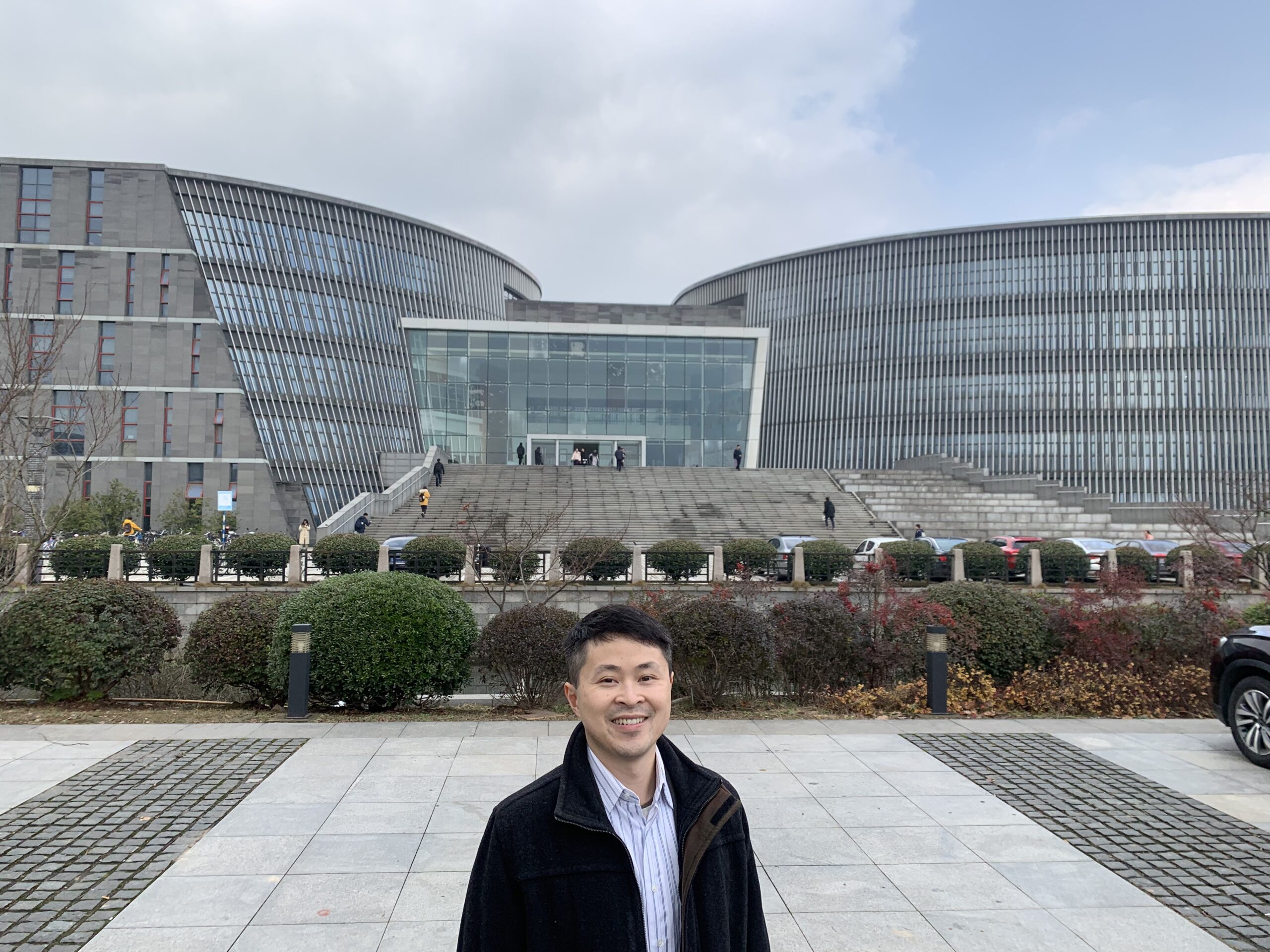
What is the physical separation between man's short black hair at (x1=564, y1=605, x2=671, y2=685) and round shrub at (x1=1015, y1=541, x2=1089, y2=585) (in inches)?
905

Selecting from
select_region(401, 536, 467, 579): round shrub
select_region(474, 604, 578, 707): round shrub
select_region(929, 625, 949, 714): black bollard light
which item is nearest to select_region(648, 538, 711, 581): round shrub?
select_region(401, 536, 467, 579): round shrub

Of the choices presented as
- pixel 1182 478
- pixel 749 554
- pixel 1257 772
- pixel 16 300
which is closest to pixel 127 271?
pixel 16 300

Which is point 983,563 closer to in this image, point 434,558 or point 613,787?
point 434,558

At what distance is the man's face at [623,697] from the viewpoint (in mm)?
2316

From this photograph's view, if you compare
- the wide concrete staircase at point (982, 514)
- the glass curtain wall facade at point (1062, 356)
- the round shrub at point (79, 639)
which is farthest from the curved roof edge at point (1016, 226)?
the round shrub at point (79, 639)

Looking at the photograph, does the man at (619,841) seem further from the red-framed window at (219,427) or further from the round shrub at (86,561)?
the red-framed window at (219,427)

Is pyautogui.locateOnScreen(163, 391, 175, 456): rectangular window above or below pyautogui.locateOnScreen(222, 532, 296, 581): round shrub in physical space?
above

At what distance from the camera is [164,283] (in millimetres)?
58625

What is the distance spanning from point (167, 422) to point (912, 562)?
52050mm

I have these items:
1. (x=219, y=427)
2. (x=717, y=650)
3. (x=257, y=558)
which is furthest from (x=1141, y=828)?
(x=219, y=427)

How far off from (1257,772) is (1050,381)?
7005cm

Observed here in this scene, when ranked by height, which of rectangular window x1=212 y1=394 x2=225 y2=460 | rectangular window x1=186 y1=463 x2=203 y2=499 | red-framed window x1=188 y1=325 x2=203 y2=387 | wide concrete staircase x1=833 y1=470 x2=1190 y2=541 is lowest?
wide concrete staircase x1=833 y1=470 x2=1190 y2=541

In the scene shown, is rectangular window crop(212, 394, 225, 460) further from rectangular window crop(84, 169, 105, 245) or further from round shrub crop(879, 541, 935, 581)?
round shrub crop(879, 541, 935, 581)

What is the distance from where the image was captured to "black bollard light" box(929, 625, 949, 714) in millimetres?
10805
